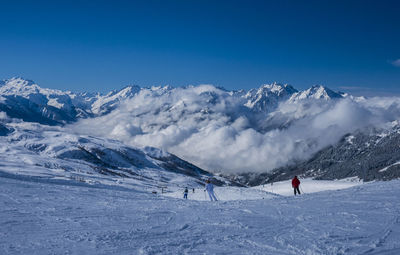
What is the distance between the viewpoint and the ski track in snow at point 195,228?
12656 mm

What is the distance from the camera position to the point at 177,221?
1831 centimetres

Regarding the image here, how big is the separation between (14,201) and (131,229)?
11755 millimetres

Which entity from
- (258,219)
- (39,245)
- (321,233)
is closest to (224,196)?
(258,219)

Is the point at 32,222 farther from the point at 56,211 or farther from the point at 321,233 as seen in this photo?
the point at 321,233

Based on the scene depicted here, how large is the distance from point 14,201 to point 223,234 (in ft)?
52.2

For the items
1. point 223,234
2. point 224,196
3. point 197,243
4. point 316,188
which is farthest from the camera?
point 316,188

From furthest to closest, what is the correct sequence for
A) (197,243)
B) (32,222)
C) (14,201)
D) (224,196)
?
(224,196), (14,201), (32,222), (197,243)

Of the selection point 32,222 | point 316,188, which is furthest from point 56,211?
point 316,188

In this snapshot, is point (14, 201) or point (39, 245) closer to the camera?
point (39, 245)

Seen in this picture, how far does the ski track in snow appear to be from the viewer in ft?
41.5

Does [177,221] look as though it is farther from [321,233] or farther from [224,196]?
[224,196]

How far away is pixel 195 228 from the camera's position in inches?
648

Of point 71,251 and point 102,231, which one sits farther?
point 102,231

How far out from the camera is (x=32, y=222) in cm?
1647
